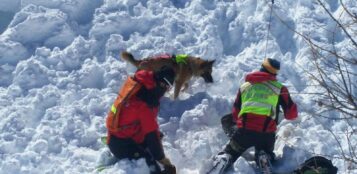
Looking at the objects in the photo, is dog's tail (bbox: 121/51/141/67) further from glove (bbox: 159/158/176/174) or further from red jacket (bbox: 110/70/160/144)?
glove (bbox: 159/158/176/174)

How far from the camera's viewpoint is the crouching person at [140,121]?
5246 mm

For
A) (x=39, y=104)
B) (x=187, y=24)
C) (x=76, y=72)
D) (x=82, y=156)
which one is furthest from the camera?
(x=187, y=24)

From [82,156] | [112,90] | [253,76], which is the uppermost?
[253,76]

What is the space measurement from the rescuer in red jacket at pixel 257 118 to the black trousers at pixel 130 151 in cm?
63

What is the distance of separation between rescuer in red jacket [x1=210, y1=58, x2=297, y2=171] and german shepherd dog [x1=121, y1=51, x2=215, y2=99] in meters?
0.59

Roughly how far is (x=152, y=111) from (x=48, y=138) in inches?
52.3

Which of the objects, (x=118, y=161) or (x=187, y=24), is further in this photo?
(x=187, y=24)

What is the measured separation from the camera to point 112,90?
21.3 ft

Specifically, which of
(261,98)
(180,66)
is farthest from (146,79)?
(261,98)

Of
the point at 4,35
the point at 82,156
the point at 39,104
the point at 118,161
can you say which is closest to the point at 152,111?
the point at 118,161

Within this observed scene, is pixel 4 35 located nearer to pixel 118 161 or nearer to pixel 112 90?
pixel 112 90

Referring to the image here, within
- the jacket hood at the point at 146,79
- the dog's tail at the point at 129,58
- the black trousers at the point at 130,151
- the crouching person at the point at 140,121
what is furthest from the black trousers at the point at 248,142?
the dog's tail at the point at 129,58

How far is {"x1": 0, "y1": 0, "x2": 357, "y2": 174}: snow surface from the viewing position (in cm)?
575

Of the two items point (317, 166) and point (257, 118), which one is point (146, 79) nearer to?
point (257, 118)
